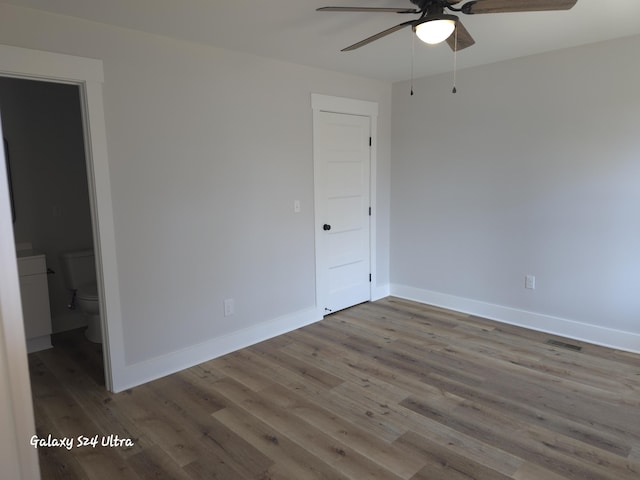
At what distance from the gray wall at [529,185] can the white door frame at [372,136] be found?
12.8 inches

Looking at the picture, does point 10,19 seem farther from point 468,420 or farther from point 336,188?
point 468,420

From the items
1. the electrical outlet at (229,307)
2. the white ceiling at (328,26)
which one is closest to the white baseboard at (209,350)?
the electrical outlet at (229,307)

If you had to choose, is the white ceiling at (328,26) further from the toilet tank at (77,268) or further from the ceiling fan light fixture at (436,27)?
the toilet tank at (77,268)

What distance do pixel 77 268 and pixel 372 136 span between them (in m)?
3.22

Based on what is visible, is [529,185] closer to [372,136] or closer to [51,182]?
[372,136]

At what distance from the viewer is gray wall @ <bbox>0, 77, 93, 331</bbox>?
381cm

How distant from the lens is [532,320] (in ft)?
13.0

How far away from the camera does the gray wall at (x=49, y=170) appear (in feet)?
12.5

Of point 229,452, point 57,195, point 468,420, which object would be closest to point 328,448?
point 229,452

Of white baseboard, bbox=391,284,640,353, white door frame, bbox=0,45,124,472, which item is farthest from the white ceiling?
white baseboard, bbox=391,284,640,353

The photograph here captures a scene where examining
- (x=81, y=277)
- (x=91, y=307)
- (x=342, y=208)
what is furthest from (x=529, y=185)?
(x=81, y=277)

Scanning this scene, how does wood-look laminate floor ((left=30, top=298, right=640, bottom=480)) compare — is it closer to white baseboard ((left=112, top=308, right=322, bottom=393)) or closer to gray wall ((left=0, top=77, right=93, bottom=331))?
white baseboard ((left=112, top=308, right=322, bottom=393))

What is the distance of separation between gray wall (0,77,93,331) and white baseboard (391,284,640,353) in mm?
3561

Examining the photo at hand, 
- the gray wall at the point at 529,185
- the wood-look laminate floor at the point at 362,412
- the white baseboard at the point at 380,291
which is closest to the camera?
the wood-look laminate floor at the point at 362,412
